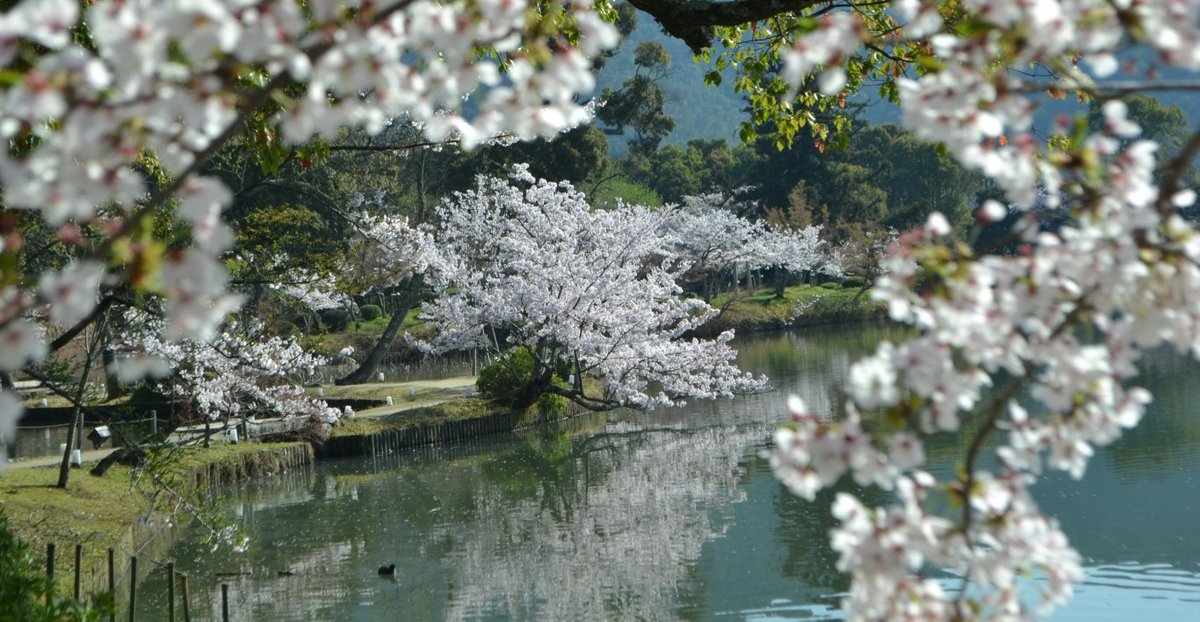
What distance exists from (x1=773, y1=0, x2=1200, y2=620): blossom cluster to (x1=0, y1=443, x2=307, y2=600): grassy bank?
6.14m

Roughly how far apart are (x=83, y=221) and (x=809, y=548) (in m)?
5.99

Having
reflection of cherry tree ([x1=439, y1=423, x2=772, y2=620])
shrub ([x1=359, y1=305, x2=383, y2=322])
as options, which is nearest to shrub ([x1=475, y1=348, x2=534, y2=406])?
reflection of cherry tree ([x1=439, y1=423, x2=772, y2=620])

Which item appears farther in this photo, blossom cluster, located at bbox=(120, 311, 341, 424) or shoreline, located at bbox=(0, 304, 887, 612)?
blossom cluster, located at bbox=(120, 311, 341, 424)

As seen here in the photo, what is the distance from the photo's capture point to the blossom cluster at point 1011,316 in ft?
5.58

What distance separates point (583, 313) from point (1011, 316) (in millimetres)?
15715

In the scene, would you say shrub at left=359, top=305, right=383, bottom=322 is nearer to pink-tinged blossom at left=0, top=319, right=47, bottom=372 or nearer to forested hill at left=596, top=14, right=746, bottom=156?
pink-tinged blossom at left=0, top=319, right=47, bottom=372

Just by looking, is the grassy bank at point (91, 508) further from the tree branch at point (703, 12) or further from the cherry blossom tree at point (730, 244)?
the cherry blossom tree at point (730, 244)

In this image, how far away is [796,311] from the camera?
34594 mm

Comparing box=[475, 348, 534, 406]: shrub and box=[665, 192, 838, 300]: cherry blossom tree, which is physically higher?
box=[665, 192, 838, 300]: cherry blossom tree

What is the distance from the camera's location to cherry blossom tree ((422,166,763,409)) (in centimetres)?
1752

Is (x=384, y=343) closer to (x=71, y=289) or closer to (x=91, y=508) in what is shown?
(x=91, y=508)

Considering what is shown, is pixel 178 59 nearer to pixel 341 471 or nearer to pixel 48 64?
pixel 48 64

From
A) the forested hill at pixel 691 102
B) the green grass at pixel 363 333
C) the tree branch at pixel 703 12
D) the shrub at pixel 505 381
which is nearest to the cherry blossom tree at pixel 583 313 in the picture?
the shrub at pixel 505 381

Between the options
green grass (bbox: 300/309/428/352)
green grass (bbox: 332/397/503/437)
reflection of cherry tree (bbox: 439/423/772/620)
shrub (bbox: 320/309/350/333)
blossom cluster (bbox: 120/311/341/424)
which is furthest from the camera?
shrub (bbox: 320/309/350/333)
